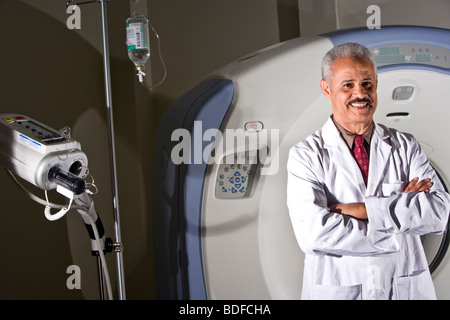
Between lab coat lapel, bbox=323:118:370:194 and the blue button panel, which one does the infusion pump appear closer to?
the blue button panel

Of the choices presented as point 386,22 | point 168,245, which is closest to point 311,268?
point 168,245

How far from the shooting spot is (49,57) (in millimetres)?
1721

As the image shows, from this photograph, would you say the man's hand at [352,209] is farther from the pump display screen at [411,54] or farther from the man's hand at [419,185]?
the pump display screen at [411,54]

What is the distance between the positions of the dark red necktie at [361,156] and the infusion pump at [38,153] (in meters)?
0.85

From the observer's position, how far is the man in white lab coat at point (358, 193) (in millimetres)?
1556

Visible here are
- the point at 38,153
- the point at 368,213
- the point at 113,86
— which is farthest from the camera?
the point at 113,86

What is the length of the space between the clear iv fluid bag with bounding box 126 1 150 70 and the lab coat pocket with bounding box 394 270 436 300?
109cm

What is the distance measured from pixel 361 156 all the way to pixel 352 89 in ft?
0.71

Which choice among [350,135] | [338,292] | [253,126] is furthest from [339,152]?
[338,292]

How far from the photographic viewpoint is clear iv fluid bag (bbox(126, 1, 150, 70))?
1.59 meters

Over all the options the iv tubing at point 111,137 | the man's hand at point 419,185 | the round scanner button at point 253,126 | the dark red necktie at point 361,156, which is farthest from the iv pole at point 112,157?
the man's hand at point 419,185

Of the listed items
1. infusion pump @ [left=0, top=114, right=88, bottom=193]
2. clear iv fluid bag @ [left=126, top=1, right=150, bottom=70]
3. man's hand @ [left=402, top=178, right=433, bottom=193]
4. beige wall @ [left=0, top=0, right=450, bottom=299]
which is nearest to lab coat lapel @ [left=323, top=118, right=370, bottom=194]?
man's hand @ [left=402, top=178, right=433, bottom=193]

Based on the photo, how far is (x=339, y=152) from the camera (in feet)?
5.25

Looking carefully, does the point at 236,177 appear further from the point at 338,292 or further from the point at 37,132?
the point at 37,132
